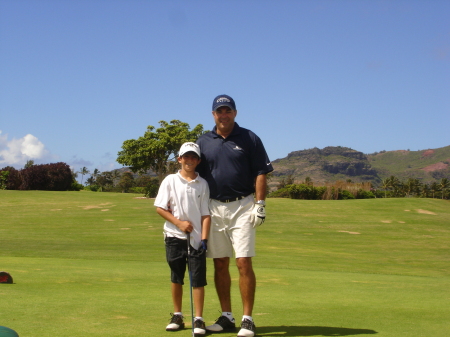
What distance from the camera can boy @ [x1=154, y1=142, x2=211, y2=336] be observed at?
17.9ft

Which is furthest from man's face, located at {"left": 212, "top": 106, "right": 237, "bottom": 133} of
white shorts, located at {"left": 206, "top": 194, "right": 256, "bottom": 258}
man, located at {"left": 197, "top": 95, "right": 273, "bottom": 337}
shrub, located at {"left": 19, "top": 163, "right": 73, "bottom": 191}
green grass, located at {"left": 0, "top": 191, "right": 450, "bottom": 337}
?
shrub, located at {"left": 19, "top": 163, "right": 73, "bottom": 191}

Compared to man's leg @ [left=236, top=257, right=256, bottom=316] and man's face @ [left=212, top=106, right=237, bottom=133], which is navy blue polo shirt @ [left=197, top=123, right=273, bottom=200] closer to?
man's face @ [left=212, top=106, right=237, bottom=133]

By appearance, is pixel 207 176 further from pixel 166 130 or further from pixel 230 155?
pixel 166 130

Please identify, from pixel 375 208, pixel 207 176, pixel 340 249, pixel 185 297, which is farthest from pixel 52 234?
pixel 375 208

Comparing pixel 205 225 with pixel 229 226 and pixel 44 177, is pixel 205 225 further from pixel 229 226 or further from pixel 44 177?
pixel 44 177

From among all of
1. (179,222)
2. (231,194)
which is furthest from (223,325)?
(231,194)

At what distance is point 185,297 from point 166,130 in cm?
5266

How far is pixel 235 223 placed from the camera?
5578 mm

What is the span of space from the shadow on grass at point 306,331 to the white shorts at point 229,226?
0.78m

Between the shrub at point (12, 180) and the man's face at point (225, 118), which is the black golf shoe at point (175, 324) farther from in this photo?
the shrub at point (12, 180)

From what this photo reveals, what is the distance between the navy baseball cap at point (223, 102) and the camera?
5746mm

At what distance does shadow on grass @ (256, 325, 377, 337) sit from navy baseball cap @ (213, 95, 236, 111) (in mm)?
2378

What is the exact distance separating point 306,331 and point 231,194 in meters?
1.58

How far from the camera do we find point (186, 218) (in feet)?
18.0
